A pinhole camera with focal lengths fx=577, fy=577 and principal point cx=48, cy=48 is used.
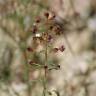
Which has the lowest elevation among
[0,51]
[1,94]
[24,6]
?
[1,94]

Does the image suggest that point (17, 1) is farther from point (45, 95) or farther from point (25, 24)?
point (45, 95)

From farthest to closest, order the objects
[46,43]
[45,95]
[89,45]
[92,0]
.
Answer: [92,0] → [89,45] → [45,95] → [46,43]

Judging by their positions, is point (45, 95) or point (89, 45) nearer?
point (45, 95)

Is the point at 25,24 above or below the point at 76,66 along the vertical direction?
above

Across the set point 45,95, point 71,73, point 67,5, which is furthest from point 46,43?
point 71,73

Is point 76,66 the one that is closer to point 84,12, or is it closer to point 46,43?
point 84,12

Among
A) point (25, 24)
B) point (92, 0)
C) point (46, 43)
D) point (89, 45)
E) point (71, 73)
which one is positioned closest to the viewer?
point (46, 43)
